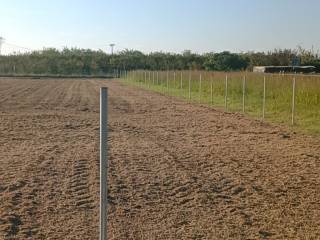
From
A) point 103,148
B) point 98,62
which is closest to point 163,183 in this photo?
point 103,148

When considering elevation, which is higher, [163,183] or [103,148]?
[103,148]

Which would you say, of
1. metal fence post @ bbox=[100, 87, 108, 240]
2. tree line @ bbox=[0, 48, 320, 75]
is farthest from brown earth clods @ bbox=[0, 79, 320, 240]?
tree line @ bbox=[0, 48, 320, 75]

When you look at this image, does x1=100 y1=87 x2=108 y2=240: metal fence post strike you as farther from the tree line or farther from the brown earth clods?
the tree line

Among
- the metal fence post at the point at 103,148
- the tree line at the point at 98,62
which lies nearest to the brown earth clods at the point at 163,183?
the metal fence post at the point at 103,148

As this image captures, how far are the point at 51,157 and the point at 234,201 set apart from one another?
429 centimetres

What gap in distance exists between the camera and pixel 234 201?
23.7 ft

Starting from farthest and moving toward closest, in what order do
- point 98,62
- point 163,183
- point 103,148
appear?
point 98,62
point 163,183
point 103,148

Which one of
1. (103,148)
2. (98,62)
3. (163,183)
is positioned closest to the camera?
(103,148)

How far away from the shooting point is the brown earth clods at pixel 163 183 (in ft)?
19.9

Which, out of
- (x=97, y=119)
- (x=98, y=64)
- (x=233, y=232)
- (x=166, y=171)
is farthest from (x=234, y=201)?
(x=98, y=64)

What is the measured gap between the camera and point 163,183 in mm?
8227

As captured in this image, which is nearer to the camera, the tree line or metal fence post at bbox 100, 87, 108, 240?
metal fence post at bbox 100, 87, 108, 240

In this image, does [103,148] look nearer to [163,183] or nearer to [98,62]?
[163,183]

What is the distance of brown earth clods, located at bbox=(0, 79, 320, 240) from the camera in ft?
19.9
